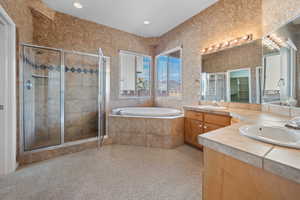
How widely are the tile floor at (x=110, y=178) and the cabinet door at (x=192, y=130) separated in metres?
0.26

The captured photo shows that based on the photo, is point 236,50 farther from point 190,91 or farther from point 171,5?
point 171,5

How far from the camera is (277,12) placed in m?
1.65

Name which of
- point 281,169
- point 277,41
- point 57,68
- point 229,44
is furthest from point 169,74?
point 281,169

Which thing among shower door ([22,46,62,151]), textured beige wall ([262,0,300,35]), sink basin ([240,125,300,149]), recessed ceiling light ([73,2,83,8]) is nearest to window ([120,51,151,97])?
recessed ceiling light ([73,2,83,8])

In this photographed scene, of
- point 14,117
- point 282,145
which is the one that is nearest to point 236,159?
point 282,145

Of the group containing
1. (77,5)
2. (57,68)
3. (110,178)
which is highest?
(77,5)

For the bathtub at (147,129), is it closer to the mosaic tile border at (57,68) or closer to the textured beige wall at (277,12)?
the mosaic tile border at (57,68)

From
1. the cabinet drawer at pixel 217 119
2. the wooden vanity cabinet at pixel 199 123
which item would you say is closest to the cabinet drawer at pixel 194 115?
the wooden vanity cabinet at pixel 199 123

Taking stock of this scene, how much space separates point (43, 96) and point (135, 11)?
2.61 meters

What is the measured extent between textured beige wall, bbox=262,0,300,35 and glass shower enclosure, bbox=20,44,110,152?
277 centimetres

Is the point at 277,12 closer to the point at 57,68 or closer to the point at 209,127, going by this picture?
the point at 209,127

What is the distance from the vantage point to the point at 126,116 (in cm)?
279

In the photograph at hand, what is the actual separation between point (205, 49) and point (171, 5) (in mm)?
1107

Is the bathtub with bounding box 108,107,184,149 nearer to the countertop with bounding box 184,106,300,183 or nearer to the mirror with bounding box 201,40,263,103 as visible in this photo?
the mirror with bounding box 201,40,263,103
